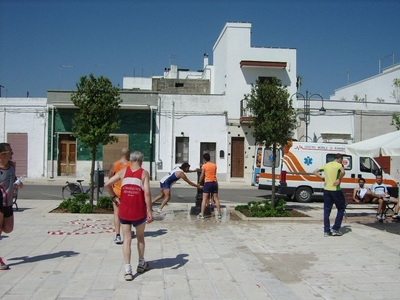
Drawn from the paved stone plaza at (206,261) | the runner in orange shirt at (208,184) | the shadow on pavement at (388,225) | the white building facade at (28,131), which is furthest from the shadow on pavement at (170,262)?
the white building facade at (28,131)

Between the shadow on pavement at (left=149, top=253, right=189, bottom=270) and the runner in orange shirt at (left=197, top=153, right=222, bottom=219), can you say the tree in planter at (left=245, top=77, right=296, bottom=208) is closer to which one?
the runner in orange shirt at (left=197, top=153, right=222, bottom=219)

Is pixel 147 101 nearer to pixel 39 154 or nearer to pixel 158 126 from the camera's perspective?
pixel 158 126

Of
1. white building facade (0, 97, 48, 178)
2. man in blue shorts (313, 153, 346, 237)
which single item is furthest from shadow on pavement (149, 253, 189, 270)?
white building facade (0, 97, 48, 178)

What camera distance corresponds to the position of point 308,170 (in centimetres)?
1739

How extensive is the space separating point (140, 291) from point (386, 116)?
25745mm

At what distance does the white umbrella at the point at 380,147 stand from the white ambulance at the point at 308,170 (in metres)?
6.04

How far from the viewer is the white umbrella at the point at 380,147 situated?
10.1m

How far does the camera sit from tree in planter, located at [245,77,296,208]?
466 inches

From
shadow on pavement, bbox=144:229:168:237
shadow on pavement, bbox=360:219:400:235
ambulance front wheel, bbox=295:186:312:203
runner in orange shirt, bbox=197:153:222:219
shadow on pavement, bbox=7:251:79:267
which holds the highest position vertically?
runner in orange shirt, bbox=197:153:222:219

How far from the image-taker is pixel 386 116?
90.6 ft

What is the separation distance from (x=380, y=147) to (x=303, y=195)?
23.5 feet

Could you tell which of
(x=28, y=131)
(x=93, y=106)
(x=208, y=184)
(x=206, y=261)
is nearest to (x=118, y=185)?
(x=206, y=261)

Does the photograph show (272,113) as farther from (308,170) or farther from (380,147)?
(308,170)

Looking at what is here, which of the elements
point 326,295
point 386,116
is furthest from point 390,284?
point 386,116
